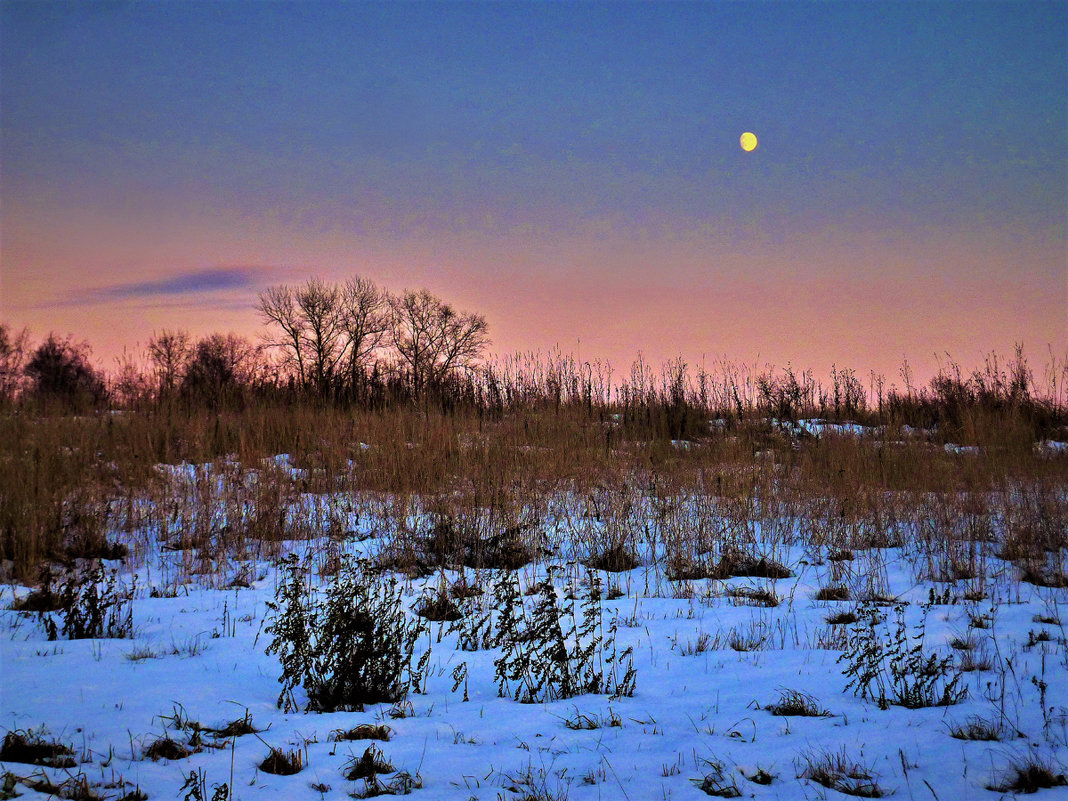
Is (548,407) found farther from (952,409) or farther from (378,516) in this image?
(952,409)

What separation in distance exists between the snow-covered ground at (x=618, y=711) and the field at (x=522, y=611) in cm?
2

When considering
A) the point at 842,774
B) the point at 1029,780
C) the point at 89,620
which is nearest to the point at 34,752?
the point at 89,620

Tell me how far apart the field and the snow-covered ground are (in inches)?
0.9

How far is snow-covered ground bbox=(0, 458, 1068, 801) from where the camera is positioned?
3.01 meters

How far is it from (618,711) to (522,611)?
1.91m

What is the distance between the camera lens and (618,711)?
3.89m

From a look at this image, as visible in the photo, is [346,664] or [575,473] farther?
[575,473]

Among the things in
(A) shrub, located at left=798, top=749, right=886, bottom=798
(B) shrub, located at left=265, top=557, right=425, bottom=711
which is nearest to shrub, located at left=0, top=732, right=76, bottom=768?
(B) shrub, located at left=265, top=557, right=425, bottom=711

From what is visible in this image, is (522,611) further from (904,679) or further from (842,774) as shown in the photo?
(842,774)

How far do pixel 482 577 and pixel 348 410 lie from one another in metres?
8.25

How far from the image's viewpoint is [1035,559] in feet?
Answer: 22.0

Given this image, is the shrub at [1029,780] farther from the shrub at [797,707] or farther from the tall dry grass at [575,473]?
the tall dry grass at [575,473]

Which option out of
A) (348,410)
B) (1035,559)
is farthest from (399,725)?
(348,410)

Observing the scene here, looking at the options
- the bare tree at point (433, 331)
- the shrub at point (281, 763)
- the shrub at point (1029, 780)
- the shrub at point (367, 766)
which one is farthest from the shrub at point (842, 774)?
the bare tree at point (433, 331)
